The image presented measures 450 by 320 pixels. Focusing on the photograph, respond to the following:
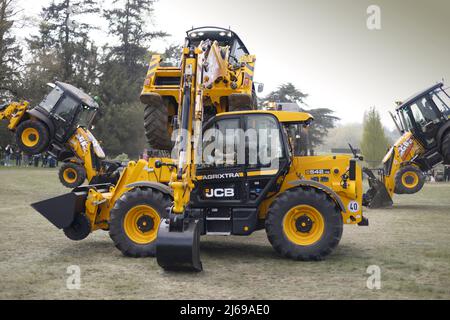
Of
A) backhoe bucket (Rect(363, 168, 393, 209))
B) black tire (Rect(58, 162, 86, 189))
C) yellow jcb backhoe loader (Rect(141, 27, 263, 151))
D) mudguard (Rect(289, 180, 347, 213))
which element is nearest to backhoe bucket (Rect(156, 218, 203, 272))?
mudguard (Rect(289, 180, 347, 213))

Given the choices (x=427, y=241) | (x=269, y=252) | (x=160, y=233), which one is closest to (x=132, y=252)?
(x=160, y=233)

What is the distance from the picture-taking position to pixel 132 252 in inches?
331

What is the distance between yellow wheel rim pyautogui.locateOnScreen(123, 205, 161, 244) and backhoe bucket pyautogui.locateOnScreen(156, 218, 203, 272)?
1352mm

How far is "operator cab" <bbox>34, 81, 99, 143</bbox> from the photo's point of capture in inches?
726

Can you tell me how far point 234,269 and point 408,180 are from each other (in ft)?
39.0

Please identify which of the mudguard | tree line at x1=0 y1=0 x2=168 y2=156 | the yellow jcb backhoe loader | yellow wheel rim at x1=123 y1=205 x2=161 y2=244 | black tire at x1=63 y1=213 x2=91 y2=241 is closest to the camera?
the mudguard

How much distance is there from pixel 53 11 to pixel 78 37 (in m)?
3.37

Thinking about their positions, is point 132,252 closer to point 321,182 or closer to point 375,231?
point 321,182

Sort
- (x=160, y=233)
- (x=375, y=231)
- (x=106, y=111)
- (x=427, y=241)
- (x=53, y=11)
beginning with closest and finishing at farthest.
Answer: (x=160, y=233)
(x=427, y=241)
(x=375, y=231)
(x=106, y=111)
(x=53, y=11)

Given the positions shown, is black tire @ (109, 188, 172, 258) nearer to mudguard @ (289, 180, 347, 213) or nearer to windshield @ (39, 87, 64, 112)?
mudguard @ (289, 180, 347, 213)

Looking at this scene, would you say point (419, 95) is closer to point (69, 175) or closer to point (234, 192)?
point (234, 192)

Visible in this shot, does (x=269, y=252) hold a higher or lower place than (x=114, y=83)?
lower

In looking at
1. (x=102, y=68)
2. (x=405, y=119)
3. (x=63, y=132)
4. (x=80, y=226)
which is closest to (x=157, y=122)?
(x=80, y=226)
